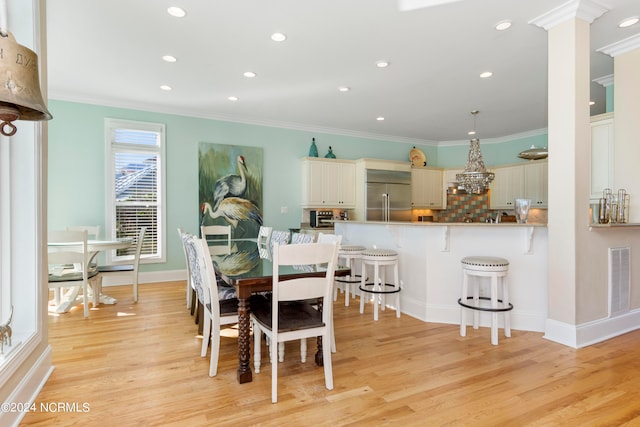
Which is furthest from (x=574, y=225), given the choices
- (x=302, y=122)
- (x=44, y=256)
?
(x=302, y=122)

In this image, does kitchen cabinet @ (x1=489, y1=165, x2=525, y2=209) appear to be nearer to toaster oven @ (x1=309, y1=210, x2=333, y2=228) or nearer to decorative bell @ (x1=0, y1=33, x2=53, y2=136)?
toaster oven @ (x1=309, y1=210, x2=333, y2=228)

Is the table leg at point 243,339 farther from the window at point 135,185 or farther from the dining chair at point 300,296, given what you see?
the window at point 135,185

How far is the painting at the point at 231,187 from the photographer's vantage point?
5.49 meters

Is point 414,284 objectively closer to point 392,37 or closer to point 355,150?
point 392,37

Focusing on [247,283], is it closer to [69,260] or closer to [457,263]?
[457,263]

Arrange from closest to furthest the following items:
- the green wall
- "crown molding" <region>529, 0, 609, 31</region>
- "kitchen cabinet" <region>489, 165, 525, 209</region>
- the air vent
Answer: "crown molding" <region>529, 0, 609, 31</region>, the air vent, the green wall, "kitchen cabinet" <region>489, 165, 525, 209</region>

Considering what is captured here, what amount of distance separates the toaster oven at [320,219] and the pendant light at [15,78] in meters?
4.84

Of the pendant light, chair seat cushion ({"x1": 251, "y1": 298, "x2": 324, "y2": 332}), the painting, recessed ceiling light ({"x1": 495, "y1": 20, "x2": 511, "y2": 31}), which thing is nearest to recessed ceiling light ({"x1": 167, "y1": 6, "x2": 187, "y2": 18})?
the pendant light

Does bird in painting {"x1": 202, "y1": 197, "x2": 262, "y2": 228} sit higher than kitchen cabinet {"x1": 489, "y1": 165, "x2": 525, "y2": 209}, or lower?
lower

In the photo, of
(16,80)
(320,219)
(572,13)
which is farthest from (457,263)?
(16,80)

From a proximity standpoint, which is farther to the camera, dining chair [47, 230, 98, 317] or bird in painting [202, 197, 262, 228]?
bird in painting [202, 197, 262, 228]

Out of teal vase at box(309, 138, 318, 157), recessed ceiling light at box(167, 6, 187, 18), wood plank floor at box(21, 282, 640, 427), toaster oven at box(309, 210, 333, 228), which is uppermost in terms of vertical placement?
recessed ceiling light at box(167, 6, 187, 18)

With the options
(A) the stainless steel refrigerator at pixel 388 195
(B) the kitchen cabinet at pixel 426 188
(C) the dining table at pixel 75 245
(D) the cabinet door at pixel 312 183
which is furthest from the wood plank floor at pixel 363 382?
(B) the kitchen cabinet at pixel 426 188

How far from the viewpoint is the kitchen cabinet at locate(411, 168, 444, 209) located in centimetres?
722
